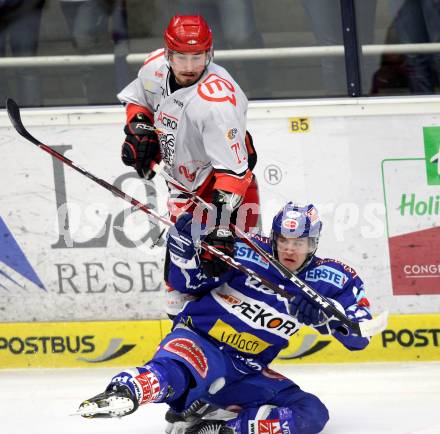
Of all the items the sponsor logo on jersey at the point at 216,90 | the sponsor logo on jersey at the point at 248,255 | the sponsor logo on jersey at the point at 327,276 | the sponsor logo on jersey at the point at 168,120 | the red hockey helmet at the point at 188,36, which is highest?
the red hockey helmet at the point at 188,36

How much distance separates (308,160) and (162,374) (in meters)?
1.69

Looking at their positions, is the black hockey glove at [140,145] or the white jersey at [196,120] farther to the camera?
the black hockey glove at [140,145]

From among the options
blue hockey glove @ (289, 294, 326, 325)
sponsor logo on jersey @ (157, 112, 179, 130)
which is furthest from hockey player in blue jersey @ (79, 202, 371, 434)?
sponsor logo on jersey @ (157, 112, 179, 130)

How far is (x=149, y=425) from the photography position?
15.5 ft

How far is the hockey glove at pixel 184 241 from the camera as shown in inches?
170

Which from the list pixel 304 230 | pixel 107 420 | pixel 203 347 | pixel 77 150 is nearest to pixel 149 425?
pixel 107 420

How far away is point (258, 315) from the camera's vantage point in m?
4.42

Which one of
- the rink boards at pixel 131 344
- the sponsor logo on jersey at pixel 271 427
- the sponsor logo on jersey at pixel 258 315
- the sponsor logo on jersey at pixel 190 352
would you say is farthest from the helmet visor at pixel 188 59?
the rink boards at pixel 131 344

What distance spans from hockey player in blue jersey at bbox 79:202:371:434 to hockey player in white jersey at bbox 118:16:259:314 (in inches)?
5.9

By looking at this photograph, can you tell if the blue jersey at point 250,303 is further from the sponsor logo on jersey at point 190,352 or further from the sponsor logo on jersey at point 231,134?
the sponsor logo on jersey at point 231,134

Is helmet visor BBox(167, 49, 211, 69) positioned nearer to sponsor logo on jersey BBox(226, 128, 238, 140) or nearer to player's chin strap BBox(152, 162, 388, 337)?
sponsor logo on jersey BBox(226, 128, 238, 140)

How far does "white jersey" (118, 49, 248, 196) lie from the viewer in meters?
4.37

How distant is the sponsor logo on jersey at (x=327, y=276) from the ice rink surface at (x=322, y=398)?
1.98 feet

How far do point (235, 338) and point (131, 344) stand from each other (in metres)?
1.36
